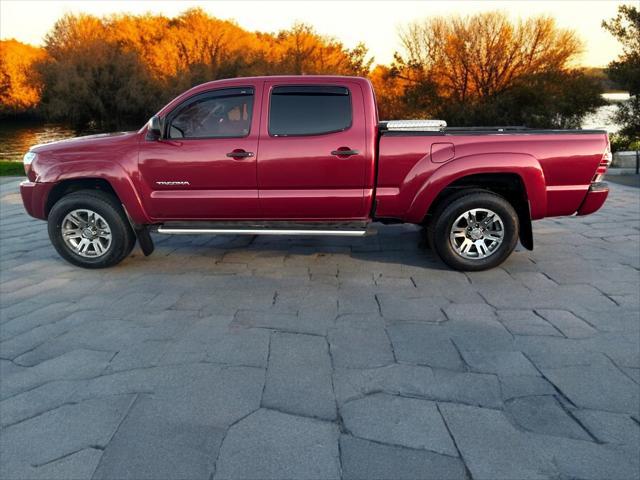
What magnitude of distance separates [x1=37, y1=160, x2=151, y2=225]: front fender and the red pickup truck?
1cm

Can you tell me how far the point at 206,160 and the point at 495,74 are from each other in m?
28.4

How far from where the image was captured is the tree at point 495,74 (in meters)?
25.1

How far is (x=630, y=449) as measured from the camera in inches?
89.1

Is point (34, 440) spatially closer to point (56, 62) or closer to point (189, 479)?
point (189, 479)

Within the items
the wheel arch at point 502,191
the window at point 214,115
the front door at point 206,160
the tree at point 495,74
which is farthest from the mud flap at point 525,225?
the tree at point 495,74

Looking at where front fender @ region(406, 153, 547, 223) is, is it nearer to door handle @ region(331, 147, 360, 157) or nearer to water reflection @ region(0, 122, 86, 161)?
door handle @ region(331, 147, 360, 157)

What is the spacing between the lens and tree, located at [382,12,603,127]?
989 inches

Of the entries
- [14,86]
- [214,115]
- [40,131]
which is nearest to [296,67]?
[40,131]

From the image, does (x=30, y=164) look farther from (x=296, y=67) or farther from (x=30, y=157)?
(x=296, y=67)

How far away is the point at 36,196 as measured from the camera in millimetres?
5051

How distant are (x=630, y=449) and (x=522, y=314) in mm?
1578

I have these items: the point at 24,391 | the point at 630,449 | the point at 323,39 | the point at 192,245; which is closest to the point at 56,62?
the point at 323,39

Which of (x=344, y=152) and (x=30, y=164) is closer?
(x=344, y=152)

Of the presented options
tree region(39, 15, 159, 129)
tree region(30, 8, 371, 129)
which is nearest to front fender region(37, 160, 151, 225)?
tree region(30, 8, 371, 129)
